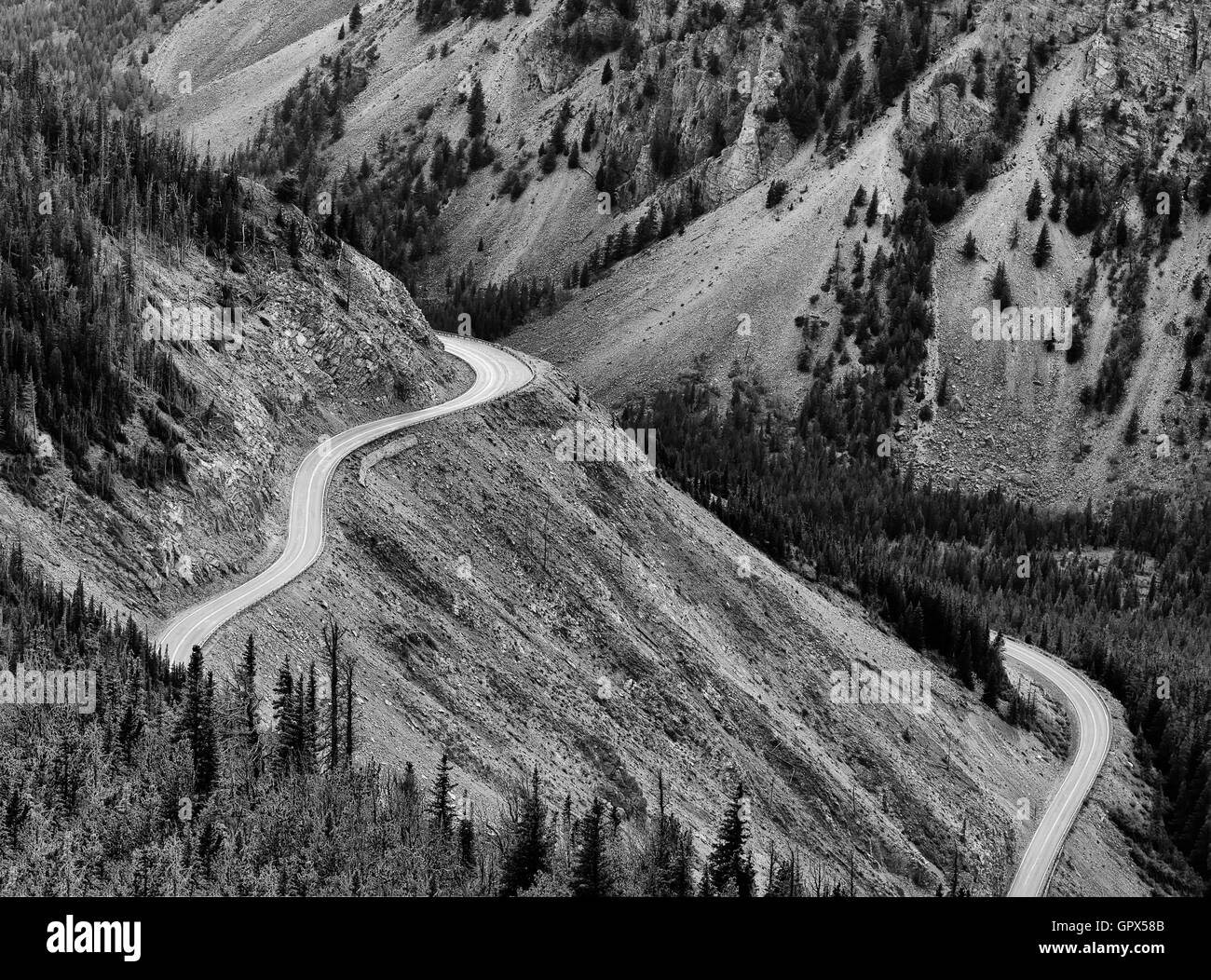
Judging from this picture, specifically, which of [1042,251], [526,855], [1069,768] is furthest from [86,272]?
[1042,251]

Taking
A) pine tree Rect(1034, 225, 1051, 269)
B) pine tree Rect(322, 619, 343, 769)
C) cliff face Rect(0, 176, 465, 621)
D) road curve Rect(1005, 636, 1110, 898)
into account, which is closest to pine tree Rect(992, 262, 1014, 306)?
pine tree Rect(1034, 225, 1051, 269)

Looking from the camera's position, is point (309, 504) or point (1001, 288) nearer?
point (309, 504)

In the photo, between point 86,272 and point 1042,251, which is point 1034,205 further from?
point 86,272

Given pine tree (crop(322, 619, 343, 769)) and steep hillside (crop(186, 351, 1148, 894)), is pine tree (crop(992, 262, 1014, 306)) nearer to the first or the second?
steep hillside (crop(186, 351, 1148, 894))

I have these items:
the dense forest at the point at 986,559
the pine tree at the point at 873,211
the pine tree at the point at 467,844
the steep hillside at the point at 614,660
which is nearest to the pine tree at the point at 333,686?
the steep hillside at the point at 614,660

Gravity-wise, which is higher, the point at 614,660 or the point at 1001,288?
the point at 614,660

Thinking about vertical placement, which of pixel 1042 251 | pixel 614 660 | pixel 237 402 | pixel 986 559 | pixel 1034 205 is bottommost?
pixel 986 559

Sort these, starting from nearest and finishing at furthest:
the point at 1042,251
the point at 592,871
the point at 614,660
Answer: the point at 592,871 → the point at 614,660 → the point at 1042,251

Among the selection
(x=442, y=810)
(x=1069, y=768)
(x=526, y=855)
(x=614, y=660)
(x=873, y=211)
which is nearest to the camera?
(x=526, y=855)
